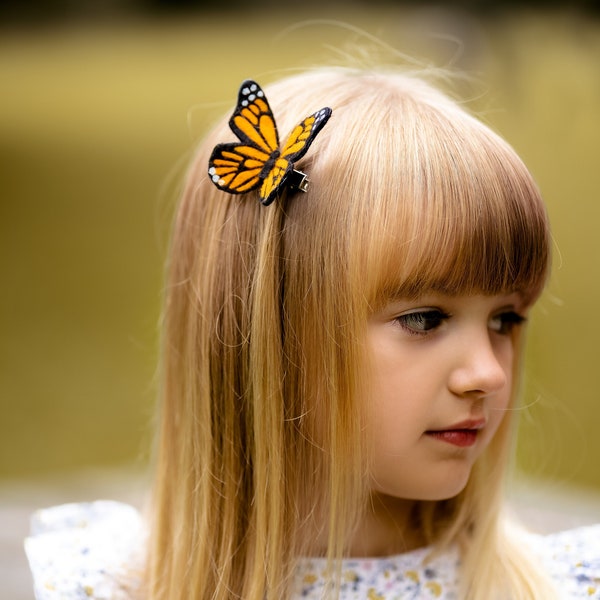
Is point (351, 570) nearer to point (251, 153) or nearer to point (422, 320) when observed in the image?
point (422, 320)

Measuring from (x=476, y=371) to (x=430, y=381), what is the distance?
0.06 m

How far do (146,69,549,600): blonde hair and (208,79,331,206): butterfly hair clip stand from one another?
0.12 ft

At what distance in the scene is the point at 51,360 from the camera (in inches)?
171

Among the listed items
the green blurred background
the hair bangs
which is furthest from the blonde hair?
the green blurred background

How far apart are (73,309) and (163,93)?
1334 millimetres

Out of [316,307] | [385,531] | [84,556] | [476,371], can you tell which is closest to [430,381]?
[476,371]

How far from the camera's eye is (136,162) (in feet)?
16.2

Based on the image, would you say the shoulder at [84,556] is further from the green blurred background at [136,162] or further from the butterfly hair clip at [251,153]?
the green blurred background at [136,162]

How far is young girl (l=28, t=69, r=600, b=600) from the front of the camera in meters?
1.09

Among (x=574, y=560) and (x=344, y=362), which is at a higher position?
(x=344, y=362)

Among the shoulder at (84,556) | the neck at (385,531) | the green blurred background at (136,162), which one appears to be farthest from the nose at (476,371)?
the green blurred background at (136,162)

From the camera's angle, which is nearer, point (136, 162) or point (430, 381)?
point (430, 381)

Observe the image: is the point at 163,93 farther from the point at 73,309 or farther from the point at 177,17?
the point at 73,309

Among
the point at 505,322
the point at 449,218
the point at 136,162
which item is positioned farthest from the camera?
the point at 136,162
